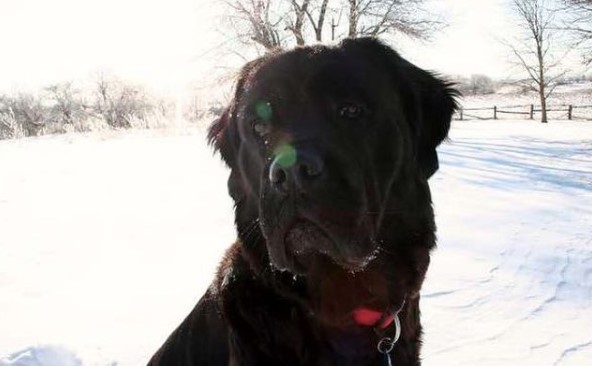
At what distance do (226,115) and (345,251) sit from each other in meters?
1.09

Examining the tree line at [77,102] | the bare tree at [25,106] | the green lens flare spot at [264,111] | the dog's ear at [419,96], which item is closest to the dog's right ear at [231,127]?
the green lens flare spot at [264,111]

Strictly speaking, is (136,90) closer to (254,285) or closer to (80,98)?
(80,98)

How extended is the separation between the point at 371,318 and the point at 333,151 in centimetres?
78

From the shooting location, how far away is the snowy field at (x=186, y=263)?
11.3ft

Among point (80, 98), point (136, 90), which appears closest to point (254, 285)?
point (136, 90)

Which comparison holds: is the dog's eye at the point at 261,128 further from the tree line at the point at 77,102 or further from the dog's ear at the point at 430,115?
the tree line at the point at 77,102

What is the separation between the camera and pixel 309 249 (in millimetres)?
2059

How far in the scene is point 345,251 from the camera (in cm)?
204

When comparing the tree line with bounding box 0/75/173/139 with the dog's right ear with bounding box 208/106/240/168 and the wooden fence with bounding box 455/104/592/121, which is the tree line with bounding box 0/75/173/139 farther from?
the dog's right ear with bounding box 208/106/240/168

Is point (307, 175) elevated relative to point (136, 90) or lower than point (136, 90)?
lower

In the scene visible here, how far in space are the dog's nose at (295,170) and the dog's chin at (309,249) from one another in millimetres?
165

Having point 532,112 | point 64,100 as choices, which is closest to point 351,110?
point 532,112

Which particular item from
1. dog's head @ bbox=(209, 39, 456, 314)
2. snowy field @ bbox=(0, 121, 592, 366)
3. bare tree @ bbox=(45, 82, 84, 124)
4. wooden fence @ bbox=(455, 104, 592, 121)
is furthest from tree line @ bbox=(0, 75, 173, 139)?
dog's head @ bbox=(209, 39, 456, 314)

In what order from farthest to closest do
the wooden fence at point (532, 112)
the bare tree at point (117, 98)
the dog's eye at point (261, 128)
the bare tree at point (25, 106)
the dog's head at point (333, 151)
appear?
the bare tree at point (117, 98), the bare tree at point (25, 106), the wooden fence at point (532, 112), the dog's eye at point (261, 128), the dog's head at point (333, 151)
